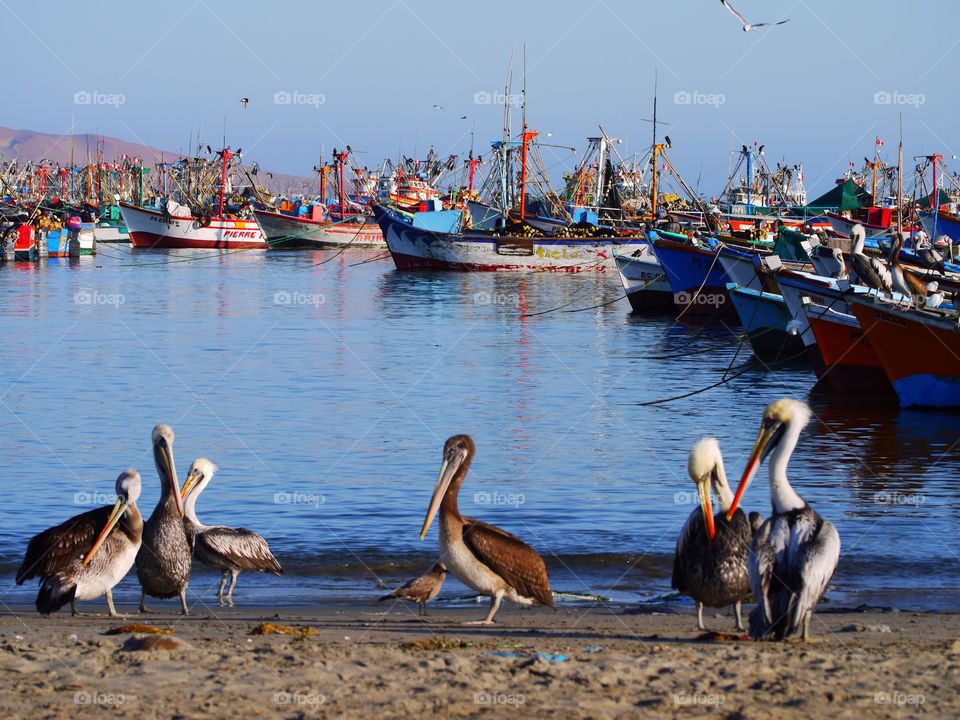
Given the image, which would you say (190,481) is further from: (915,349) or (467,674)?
(915,349)

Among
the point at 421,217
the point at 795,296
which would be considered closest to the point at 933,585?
the point at 795,296

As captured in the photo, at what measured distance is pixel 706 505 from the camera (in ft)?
24.1

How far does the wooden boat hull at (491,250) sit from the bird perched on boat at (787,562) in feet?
162

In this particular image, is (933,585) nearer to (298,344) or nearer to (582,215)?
(298,344)

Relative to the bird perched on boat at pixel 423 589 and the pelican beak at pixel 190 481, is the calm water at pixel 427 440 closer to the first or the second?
the pelican beak at pixel 190 481

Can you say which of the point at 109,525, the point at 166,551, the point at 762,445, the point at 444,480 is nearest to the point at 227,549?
the point at 166,551

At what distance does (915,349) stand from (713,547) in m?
12.3

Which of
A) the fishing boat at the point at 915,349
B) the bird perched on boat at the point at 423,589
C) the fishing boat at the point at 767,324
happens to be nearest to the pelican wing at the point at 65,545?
the bird perched on boat at the point at 423,589

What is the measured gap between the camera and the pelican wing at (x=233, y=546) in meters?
8.97

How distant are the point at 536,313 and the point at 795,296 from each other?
61.5 feet

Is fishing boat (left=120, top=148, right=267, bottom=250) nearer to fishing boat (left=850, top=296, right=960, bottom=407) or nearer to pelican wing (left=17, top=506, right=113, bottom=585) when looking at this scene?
fishing boat (left=850, top=296, right=960, bottom=407)

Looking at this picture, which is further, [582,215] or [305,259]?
[305,259]

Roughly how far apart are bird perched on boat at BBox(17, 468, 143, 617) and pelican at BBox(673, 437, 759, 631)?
329 centimetres

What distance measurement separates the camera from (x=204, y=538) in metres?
8.98
